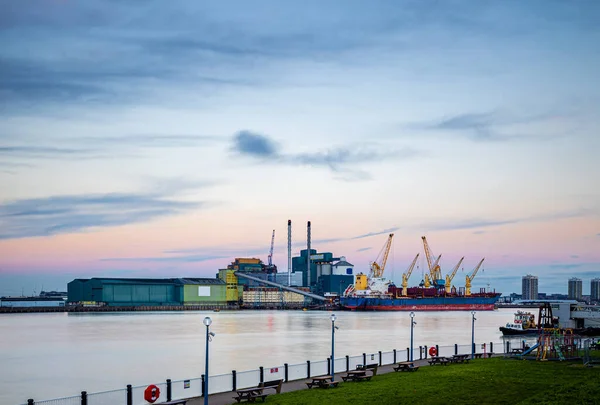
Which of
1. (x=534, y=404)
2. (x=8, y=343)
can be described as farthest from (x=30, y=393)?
(x=8, y=343)

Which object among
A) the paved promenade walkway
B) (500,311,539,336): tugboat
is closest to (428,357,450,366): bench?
the paved promenade walkway

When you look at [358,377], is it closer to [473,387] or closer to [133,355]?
[473,387]

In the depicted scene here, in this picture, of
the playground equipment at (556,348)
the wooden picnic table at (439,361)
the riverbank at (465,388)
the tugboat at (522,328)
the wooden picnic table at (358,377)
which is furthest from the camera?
the tugboat at (522,328)

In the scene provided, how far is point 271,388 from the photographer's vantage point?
92.3 ft

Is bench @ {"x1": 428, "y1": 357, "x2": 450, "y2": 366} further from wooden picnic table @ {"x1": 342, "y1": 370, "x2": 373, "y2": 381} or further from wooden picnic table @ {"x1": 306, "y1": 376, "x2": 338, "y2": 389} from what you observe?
wooden picnic table @ {"x1": 306, "y1": 376, "x2": 338, "y2": 389}

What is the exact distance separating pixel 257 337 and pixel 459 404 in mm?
72392

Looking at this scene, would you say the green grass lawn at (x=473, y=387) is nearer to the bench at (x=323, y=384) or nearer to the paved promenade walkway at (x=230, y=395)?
the bench at (x=323, y=384)

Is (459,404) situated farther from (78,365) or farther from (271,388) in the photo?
(78,365)

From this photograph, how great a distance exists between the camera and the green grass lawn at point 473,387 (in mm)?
21745

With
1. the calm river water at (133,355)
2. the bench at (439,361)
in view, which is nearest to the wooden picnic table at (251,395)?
the bench at (439,361)

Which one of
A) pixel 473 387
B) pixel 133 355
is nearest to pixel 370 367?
pixel 473 387

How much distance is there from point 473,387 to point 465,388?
39 centimetres

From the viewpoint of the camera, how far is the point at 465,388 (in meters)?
26.7

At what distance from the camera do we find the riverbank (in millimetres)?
22477
